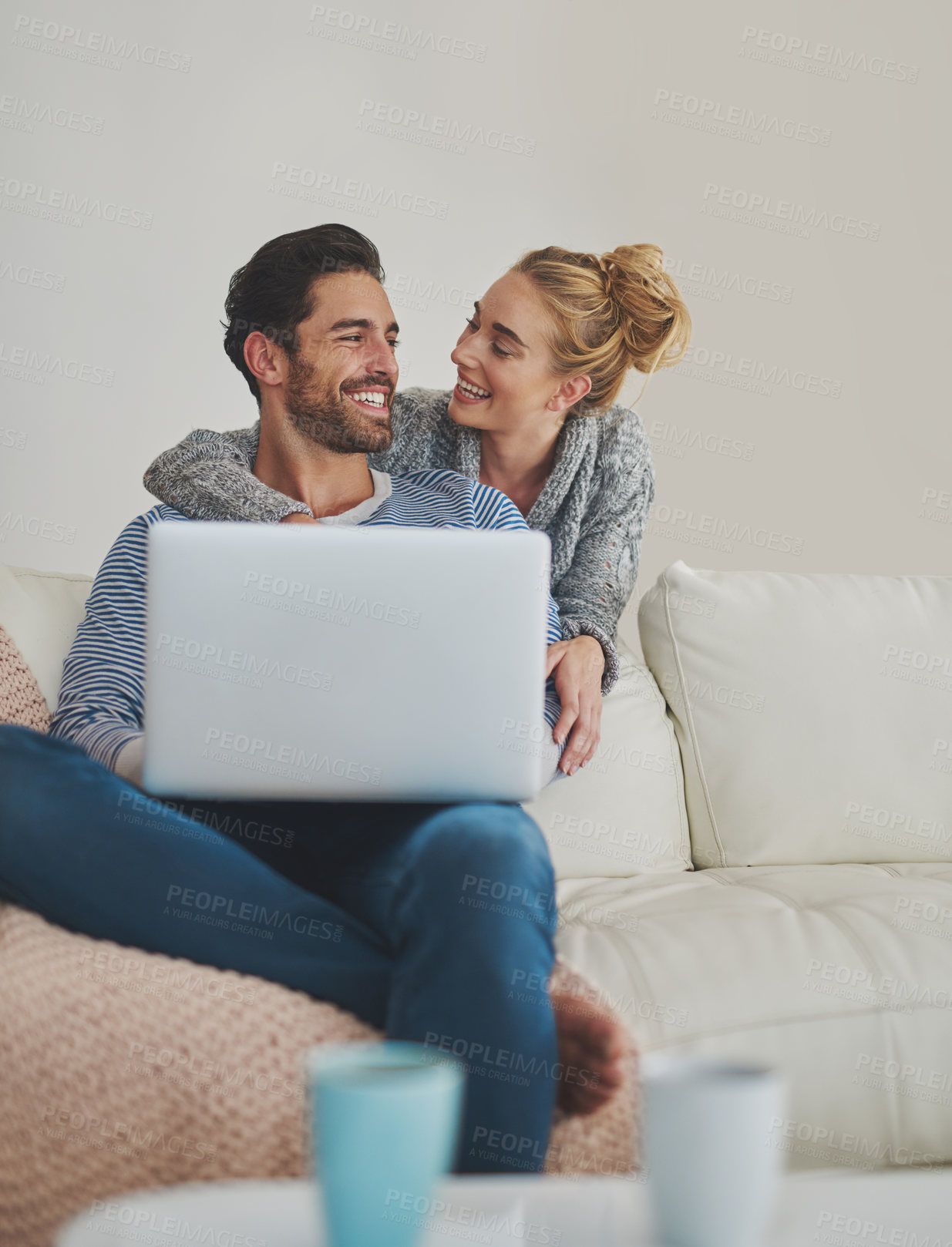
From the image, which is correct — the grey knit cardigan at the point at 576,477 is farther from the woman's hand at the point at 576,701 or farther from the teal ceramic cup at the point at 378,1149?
the teal ceramic cup at the point at 378,1149

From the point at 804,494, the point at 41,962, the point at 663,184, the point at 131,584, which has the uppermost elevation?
the point at 663,184

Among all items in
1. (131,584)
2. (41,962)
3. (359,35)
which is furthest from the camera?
(359,35)

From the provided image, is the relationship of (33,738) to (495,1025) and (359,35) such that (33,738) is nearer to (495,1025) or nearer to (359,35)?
(495,1025)

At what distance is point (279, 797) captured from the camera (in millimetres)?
984

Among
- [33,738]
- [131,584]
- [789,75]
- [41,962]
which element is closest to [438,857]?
[41,962]

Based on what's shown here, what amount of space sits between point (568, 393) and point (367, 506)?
1.69ft

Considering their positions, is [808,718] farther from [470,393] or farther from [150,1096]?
[150,1096]

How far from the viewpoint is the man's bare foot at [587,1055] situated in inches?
32.4

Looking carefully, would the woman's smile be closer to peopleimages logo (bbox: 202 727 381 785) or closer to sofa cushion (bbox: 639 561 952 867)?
sofa cushion (bbox: 639 561 952 867)

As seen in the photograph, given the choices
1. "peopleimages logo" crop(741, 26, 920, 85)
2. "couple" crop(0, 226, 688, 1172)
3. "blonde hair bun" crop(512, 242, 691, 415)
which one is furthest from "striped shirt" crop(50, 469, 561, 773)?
"peopleimages logo" crop(741, 26, 920, 85)

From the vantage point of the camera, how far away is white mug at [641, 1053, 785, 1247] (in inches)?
16.6

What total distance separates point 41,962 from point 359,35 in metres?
2.58

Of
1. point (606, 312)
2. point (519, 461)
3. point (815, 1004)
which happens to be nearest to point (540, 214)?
point (606, 312)

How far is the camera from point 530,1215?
19.2 inches
